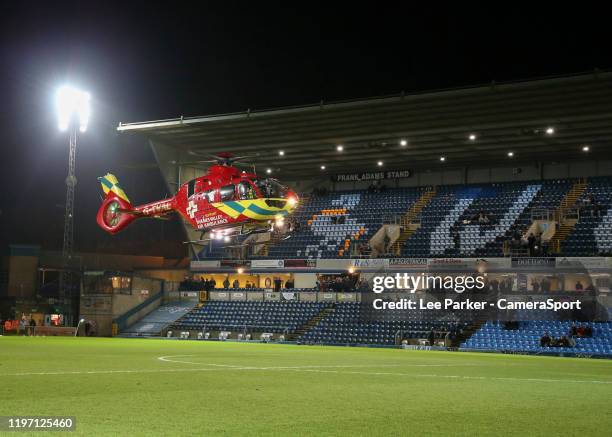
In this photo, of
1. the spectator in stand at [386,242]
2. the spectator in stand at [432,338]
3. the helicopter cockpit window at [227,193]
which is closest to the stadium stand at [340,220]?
the spectator in stand at [386,242]

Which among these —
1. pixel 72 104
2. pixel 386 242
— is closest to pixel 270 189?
pixel 72 104

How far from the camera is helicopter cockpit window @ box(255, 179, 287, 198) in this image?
26750 millimetres

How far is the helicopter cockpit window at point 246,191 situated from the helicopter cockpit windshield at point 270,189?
27 cm

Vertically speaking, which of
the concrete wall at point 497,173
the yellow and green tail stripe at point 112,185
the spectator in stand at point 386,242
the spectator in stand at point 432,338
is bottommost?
the spectator in stand at point 432,338

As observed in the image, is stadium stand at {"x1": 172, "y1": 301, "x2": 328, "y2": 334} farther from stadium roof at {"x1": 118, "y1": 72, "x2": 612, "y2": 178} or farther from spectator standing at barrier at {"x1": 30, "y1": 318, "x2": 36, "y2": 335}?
stadium roof at {"x1": 118, "y1": 72, "x2": 612, "y2": 178}

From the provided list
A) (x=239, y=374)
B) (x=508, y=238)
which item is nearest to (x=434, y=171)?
(x=508, y=238)

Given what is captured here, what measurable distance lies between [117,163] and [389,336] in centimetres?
2440

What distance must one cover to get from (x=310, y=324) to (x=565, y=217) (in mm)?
17656

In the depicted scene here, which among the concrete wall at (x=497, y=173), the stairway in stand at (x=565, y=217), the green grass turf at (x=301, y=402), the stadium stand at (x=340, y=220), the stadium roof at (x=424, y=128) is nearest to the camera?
the green grass turf at (x=301, y=402)

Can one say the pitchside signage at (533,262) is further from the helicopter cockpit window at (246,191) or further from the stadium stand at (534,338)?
the helicopter cockpit window at (246,191)

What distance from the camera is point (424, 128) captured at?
152 ft

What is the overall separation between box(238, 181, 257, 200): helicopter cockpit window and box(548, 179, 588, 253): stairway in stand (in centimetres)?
2538

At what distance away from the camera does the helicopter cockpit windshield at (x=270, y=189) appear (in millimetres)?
26734

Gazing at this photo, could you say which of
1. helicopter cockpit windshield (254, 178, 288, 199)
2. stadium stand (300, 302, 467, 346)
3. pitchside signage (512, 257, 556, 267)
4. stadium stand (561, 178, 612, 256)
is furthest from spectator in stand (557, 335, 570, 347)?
helicopter cockpit windshield (254, 178, 288, 199)
